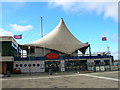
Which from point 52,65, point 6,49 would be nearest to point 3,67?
point 6,49

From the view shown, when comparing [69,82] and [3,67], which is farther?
[3,67]

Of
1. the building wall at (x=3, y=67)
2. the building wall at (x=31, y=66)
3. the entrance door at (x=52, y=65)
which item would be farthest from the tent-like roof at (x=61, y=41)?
the building wall at (x=3, y=67)

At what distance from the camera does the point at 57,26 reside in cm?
5766

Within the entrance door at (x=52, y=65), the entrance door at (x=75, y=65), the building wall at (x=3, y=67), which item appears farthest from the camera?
the entrance door at (x=52, y=65)

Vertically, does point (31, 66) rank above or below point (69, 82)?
below

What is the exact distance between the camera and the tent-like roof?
49.0 metres

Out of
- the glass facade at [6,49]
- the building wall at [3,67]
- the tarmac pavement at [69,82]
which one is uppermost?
the glass facade at [6,49]

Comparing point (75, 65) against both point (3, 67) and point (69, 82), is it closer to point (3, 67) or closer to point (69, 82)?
point (3, 67)

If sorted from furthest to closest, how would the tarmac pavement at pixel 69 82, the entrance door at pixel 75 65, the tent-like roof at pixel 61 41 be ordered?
the tent-like roof at pixel 61 41, the entrance door at pixel 75 65, the tarmac pavement at pixel 69 82

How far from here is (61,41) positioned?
5197 centimetres

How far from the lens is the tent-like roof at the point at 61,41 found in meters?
49.0

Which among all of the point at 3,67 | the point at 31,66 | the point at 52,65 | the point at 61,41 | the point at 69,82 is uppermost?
the point at 61,41

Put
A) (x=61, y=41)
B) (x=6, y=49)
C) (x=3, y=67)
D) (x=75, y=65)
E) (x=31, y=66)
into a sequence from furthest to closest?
1. (x=61, y=41)
2. (x=6, y=49)
3. (x=75, y=65)
4. (x=31, y=66)
5. (x=3, y=67)

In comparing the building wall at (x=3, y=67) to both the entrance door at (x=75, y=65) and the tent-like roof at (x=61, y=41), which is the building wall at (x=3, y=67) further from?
the entrance door at (x=75, y=65)
